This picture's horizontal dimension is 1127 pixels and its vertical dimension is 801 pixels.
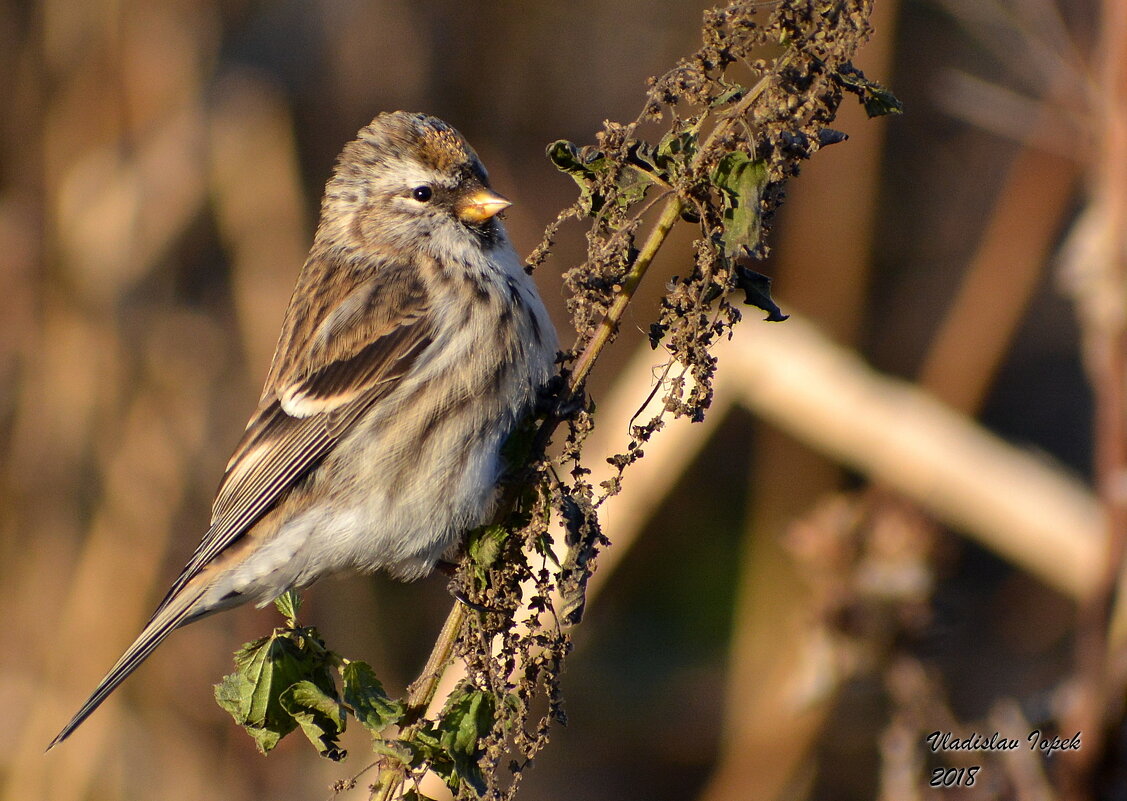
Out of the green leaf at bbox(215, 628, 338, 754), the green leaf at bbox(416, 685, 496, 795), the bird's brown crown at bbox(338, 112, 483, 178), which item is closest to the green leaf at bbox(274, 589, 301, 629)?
the green leaf at bbox(215, 628, 338, 754)

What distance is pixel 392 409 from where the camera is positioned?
3.36 m

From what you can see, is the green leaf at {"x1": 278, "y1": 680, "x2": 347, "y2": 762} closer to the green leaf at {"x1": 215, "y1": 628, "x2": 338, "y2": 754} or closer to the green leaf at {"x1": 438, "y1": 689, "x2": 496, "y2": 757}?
the green leaf at {"x1": 215, "y1": 628, "x2": 338, "y2": 754}

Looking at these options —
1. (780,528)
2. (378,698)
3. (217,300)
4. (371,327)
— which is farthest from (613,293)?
(217,300)

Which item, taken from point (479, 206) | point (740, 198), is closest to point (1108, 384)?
point (740, 198)

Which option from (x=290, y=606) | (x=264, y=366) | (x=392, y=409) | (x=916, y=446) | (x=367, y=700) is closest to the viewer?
(x=367, y=700)

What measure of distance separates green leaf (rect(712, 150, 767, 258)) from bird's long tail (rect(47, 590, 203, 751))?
1.99 meters

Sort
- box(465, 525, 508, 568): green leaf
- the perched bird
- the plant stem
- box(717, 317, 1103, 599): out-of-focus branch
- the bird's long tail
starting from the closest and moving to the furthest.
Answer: the plant stem, box(465, 525, 508, 568): green leaf, the bird's long tail, the perched bird, box(717, 317, 1103, 599): out-of-focus branch

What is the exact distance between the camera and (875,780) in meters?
5.99

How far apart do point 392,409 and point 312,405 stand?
10.6 inches

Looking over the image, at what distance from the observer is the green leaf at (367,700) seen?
2037 mm

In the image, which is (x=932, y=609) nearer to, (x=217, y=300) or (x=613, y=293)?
Answer: (x=613, y=293)

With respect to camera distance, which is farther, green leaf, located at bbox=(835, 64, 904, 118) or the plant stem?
the plant stem

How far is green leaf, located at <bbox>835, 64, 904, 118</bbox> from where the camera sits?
191 centimetres

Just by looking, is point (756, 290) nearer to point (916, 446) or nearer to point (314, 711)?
point (314, 711)
